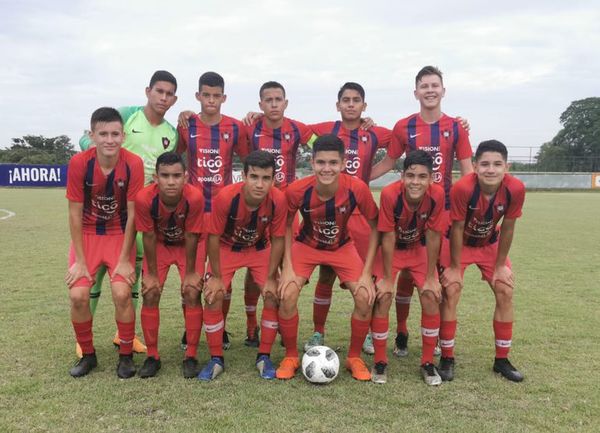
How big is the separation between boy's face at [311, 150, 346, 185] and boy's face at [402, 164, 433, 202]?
49 cm

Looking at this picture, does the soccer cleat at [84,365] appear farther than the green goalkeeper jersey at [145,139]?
No

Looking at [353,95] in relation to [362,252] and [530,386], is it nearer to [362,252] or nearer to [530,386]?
[362,252]

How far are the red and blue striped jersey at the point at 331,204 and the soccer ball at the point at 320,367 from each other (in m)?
0.93

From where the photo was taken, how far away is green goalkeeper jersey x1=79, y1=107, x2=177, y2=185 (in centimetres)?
428

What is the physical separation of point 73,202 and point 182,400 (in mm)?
1666

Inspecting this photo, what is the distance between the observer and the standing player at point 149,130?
4242 mm

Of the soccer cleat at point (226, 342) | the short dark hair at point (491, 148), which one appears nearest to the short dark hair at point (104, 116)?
the soccer cleat at point (226, 342)

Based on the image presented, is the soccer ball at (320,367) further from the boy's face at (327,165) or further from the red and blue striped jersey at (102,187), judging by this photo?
the red and blue striped jersey at (102,187)

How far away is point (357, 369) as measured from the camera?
365 centimetres

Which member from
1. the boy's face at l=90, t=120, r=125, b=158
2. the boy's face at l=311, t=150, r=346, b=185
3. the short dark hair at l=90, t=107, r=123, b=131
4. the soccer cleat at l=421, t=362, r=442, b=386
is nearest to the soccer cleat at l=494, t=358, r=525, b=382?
the soccer cleat at l=421, t=362, r=442, b=386

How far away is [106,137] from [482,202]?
278cm

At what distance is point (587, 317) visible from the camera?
5012mm

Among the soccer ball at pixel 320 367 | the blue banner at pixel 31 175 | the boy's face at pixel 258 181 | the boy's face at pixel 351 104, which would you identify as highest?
the boy's face at pixel 351 104

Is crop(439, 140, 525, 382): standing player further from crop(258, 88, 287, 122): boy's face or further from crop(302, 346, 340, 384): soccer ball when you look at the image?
crop(258, 88, 287, 122): boy's face
